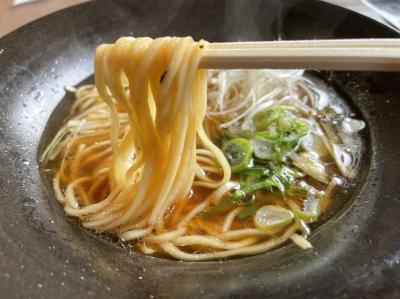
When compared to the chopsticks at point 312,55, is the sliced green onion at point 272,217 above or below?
below

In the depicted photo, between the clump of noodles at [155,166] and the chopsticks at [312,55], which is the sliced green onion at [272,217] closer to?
the clump of noodles at [155,166]

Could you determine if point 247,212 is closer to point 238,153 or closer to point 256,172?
point 256,172

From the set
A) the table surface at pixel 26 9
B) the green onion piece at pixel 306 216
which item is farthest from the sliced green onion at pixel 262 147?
the table surface at pixel 26 9

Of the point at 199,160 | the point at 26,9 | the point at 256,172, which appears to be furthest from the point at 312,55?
the point at 26,9

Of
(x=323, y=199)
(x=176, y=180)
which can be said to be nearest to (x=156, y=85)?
(x=176, y=180)

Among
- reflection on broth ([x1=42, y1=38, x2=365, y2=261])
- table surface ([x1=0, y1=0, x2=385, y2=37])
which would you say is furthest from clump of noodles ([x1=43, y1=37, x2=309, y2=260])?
table surface ([x1=0, y1=0, x2=385, y2=37])

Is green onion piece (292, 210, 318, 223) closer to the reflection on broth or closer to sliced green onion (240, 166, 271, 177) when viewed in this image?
the reflection on broth

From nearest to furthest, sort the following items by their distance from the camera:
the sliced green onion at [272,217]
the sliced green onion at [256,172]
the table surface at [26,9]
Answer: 1. the sliced green onion at [272,217]
2. the sliced green onion at [256,172]
3. the table surface at [26,9]
